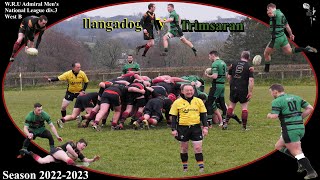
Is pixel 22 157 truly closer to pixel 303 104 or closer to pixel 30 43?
pixel 30 43

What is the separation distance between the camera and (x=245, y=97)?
690 inches

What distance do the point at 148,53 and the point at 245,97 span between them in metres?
3.63

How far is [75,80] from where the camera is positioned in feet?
65.3

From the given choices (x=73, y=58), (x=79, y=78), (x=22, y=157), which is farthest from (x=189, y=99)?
(x=73, y=58)

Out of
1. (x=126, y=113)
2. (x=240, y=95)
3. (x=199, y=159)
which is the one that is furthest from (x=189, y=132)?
(x=126, y=113)

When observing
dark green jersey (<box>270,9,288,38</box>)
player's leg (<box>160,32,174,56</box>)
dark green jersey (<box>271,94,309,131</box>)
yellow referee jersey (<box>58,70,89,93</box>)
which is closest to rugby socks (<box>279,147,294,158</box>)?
dark green jersey (<box>271,94,309,131</box>)

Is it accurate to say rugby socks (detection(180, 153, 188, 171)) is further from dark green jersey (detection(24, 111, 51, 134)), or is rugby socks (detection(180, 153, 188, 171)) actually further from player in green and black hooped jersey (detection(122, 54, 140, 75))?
player in green and black hooped jersey (detection(122, 54, 140, 75))

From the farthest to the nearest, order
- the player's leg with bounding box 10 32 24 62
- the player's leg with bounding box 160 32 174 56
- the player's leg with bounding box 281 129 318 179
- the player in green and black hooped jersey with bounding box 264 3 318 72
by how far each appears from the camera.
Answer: the player's leg with bounding box 160 32 174 56 < the player's leg with bounding box 10 32 24 62 < the player's leg with bounding box 281 129 318 179 < the player in green and black hooped jersey with bounding box 264 3 318 72

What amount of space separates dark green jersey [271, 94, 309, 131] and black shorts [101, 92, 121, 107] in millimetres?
6350

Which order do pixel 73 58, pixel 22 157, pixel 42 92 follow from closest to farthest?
pixel 22 157
pixel 73 58
pixel 42 92

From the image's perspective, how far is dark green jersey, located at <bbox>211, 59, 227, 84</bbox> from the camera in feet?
58.5

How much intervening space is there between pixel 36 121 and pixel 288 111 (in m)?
6.17

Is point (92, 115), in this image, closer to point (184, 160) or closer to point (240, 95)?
point (240, 95)

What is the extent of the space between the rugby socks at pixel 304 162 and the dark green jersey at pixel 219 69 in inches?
216
